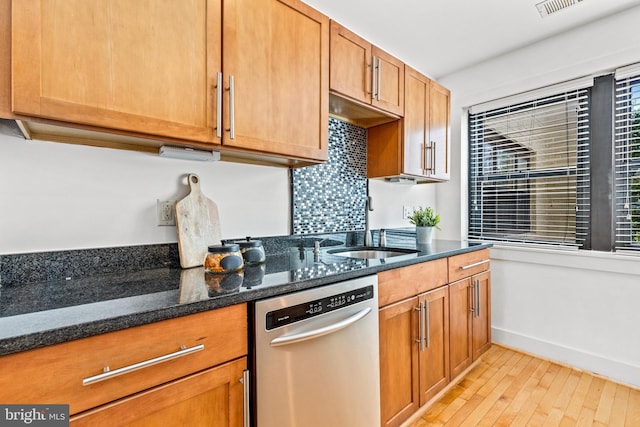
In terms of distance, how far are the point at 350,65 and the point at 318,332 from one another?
4.68 feet

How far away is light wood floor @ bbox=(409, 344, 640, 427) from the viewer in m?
1.69

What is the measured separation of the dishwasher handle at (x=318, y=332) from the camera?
1028mm

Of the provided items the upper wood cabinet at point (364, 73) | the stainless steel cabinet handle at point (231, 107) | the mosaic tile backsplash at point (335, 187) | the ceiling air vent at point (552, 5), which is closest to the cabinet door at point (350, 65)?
the upper wood cabinet at point (364, 73)

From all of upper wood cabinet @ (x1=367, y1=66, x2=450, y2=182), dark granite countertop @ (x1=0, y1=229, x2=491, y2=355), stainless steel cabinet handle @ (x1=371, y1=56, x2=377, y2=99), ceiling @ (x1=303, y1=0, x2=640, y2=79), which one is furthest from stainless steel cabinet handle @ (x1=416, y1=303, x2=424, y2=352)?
ceiling @ (x1=303, y1=0, x2=640, y2=79)

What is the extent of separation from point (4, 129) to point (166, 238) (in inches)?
25.9

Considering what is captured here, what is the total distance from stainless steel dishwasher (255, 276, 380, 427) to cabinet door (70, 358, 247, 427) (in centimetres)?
9

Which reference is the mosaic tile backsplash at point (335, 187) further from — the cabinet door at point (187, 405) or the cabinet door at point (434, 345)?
the cabinet door at point (187, 405)

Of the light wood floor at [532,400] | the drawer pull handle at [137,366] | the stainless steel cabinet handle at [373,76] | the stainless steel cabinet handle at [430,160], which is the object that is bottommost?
the light wood floor at [532,400]

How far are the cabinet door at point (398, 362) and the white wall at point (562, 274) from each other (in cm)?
146

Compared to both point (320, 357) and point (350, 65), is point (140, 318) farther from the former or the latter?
point (350, 65)

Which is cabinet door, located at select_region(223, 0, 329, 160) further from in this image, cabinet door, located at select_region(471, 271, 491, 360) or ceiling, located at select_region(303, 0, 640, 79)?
cabinet door, located at select_region(471, 271, 491, 360)

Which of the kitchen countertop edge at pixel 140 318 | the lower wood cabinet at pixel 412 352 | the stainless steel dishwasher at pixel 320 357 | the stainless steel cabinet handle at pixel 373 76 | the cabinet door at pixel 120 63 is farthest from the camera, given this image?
the stainless steel cabinet handle at pixel 373 76

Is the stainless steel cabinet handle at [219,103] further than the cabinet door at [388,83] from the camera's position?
No

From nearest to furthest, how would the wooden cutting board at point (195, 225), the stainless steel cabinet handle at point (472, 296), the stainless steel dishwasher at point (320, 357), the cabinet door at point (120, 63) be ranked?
the cabinet door at point (120, 63), the stainless steel dishwasher at point (320, 357), the wooden cutting board at point (195, 225), the stainless steel cabinet handle at point (472, 296)
